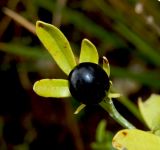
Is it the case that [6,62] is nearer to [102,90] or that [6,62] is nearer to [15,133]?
[15,133]

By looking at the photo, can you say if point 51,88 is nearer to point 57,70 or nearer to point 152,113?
point 152,113

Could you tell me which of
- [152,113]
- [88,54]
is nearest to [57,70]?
[152,113]

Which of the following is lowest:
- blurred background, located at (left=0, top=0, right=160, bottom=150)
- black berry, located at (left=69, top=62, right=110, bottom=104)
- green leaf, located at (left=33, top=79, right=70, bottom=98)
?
blurred background, located at (left=0, top=0, right=160, bottom=150)

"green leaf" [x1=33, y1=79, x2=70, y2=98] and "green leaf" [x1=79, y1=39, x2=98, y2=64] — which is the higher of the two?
"green leaf" [x1=79, y1=39, x2=98, y2=64]

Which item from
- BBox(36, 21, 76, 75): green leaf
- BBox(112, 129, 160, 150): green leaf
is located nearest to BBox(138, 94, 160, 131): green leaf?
BBox(112, 129, 160, 150): green leaf

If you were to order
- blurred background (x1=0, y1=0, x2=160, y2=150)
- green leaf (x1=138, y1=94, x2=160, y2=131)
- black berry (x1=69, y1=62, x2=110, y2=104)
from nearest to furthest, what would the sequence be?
black berry (x1=69, y1=62, x2=110, y2=104), green leaf (x1=138, y1=94, x2=160, y2=131), blurred background (x1=0, y1=0, x2=160, y2=150)

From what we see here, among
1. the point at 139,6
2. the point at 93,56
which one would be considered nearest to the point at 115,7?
the point at 139,6

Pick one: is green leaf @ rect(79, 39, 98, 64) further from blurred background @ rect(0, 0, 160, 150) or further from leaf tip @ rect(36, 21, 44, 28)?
blurred background @ rect(0, 0, 160, 150)
